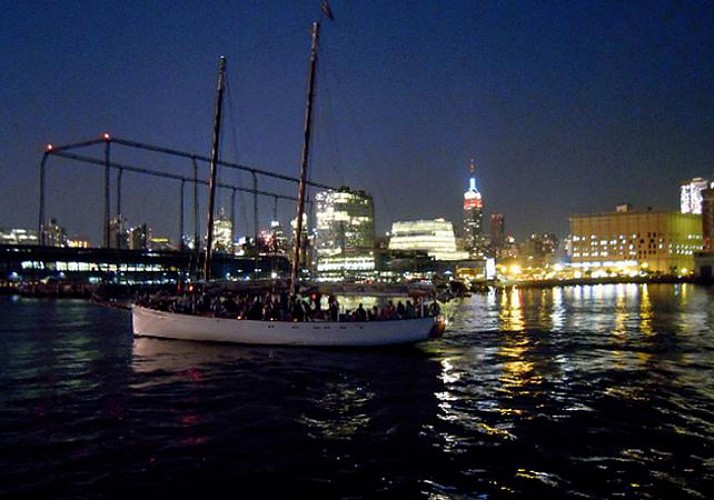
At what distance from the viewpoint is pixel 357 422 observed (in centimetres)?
2077

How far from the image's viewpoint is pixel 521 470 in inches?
631

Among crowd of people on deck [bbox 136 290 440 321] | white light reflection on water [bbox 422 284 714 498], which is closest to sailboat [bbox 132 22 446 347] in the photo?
crowd of people on deck [bbox 136 290 440 321]

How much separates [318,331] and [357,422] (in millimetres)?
16891

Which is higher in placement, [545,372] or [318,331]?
[318,331]

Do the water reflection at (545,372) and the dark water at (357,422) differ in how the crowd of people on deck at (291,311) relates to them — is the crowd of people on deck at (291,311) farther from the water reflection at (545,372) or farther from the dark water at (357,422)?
the water reflection at (545,372)

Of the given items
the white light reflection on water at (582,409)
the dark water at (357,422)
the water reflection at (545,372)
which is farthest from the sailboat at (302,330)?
the white light reflection on water at (582,409)

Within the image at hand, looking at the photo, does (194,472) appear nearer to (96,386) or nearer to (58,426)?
(58,426)

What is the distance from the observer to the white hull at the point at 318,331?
37406 mm

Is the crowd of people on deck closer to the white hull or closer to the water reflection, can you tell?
the white hull

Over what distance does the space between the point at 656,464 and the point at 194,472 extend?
36.5 feet

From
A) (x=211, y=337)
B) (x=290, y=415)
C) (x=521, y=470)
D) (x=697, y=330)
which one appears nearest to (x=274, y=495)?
(x=521, y=470)

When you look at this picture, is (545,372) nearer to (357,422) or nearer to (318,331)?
(318,331)

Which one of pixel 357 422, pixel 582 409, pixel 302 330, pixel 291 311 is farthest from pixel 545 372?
pixel 291 311

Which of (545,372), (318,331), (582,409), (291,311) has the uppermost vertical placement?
(291,311)
